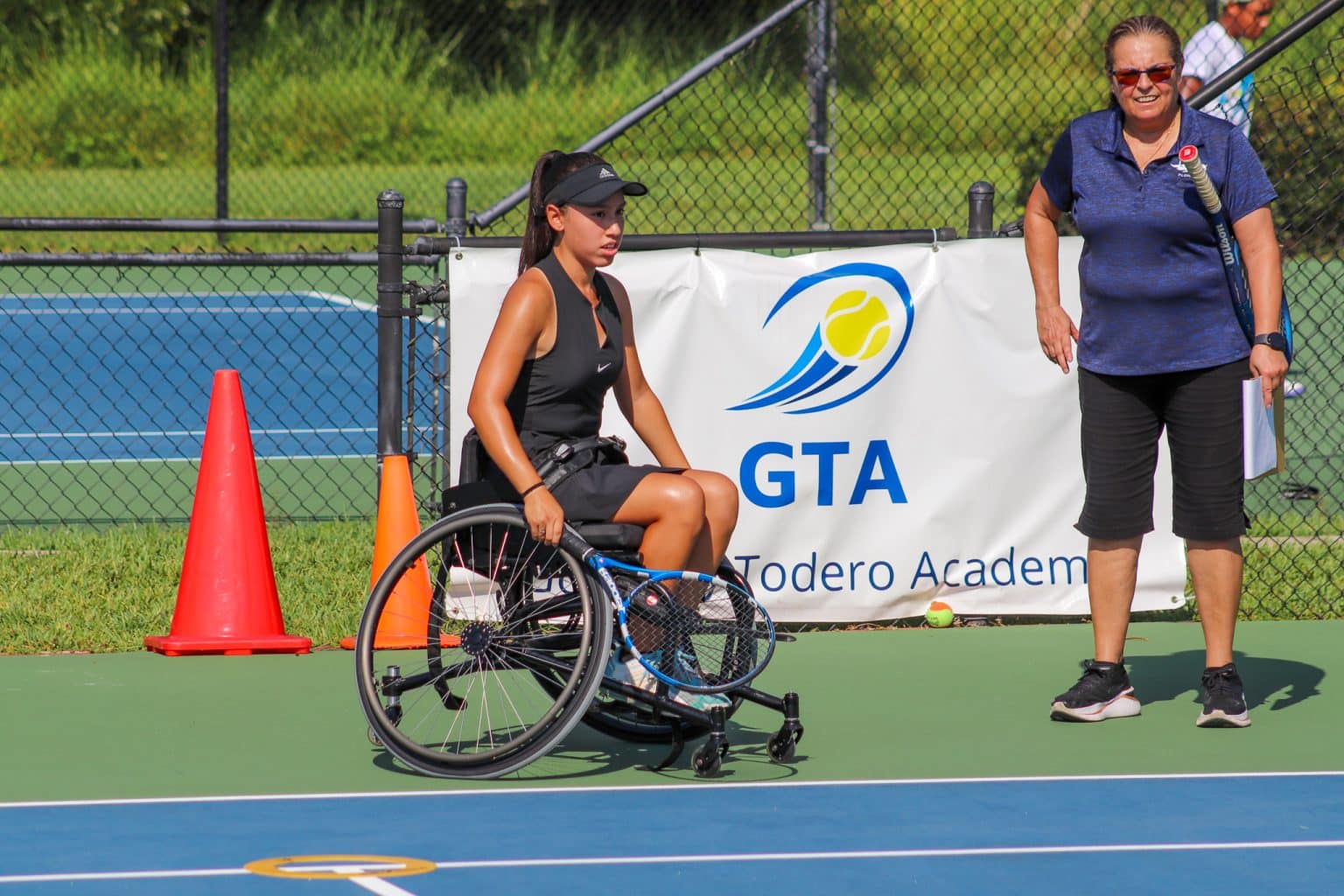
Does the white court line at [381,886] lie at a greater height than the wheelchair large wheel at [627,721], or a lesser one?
lesser

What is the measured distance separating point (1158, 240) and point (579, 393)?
167 cm

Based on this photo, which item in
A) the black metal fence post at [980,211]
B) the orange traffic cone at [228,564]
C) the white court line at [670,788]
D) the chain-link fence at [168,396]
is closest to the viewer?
the white court line at [670,788]

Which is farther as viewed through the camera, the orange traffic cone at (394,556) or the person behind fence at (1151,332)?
the orange traffic cone at (394,556)

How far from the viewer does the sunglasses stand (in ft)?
19.4

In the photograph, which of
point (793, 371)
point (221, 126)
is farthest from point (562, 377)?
point (221, 126)

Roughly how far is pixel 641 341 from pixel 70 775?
2.74m

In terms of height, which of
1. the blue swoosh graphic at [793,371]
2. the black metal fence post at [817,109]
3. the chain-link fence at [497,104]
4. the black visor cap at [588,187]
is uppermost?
the chain-link fence at [497,104]

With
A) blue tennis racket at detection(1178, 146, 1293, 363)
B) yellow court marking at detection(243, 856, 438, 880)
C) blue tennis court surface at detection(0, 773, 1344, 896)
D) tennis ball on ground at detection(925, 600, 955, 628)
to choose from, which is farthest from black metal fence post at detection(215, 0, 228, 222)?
yellow court marking at detection(243, 856, 438, 880)

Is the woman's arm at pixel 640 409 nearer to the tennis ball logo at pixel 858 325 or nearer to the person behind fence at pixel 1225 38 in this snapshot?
the tennis ball logo at pixel 858 325

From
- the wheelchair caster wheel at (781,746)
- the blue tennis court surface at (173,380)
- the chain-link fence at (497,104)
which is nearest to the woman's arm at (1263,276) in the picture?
the wheelchair caster wheel at (781,746)

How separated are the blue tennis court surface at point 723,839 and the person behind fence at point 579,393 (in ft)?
1.71

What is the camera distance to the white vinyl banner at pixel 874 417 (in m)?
7.57

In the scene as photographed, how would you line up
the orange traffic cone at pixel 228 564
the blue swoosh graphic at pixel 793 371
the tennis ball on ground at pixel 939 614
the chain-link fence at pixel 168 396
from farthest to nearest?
1. the chain-link fence at pixel 168 396
2. the tennis ball on ground at pixel 939 614
3. the blue swoosh graphic at pixel 793 371
4. the orange traffic cone at pixel 228 564

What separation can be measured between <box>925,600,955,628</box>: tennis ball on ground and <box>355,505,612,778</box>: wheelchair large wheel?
1.92 meters
